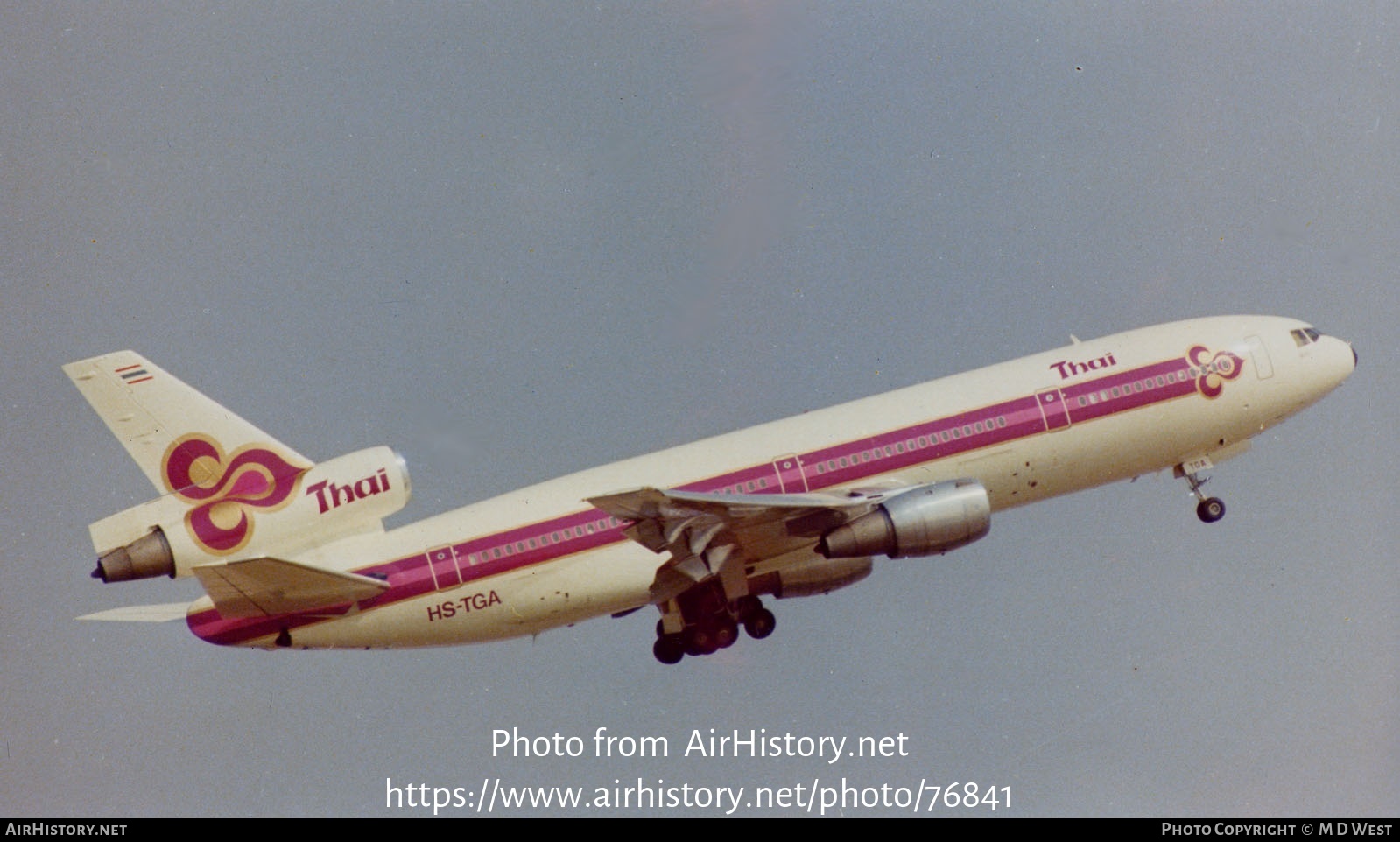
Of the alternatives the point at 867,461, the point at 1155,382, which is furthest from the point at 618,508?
the point at 1155,382

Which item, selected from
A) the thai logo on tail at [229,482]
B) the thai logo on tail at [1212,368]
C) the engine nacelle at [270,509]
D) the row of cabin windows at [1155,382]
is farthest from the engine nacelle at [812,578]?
the thai logo on tail at [229,482]

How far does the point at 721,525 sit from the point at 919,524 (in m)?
4.60

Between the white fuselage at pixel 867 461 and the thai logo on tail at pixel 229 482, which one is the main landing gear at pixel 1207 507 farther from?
the thai logo on tail at pixel 229 482

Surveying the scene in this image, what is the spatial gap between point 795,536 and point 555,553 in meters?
5.74

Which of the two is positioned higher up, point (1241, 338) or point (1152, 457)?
point (1241, 338)

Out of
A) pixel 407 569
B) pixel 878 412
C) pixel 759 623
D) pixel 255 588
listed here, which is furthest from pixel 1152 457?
pixel 255 588

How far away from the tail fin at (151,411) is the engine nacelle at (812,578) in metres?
12.1

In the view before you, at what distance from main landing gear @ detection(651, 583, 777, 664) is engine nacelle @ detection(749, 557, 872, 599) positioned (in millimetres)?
636

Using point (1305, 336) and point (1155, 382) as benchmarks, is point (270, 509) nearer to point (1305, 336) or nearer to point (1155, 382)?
point (1155, 382)

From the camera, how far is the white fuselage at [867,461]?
140 feet

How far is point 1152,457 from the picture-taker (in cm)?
4712

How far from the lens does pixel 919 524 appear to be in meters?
41.8
